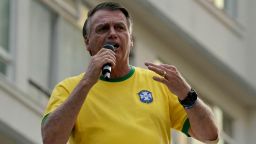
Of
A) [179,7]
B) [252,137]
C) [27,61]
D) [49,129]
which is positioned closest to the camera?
[49,129]

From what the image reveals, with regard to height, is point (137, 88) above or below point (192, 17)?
below

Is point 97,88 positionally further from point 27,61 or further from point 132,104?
point 27,61

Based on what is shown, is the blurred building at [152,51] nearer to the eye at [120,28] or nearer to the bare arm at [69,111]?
the eye at [120,28]

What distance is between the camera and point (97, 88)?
10094 mm

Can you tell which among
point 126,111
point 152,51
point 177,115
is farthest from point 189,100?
point 152,51

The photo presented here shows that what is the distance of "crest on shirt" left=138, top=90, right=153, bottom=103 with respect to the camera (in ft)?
33.0

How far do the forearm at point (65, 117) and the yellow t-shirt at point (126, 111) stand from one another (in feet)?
0.71

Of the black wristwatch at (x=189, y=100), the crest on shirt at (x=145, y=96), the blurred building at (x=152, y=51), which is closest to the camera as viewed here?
the black wristwatch at (x=189, y=100)

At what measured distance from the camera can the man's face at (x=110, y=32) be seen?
9.98 m

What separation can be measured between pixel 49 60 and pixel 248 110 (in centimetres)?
846

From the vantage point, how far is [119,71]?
33.3 ft

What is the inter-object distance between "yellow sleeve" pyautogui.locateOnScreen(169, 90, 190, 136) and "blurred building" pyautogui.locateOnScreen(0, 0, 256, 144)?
10.6 meters

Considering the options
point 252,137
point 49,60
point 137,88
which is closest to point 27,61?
point 49,60

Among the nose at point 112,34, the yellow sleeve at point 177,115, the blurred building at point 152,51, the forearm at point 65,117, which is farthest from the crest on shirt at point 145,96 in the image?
the blurred building at point 152,51
